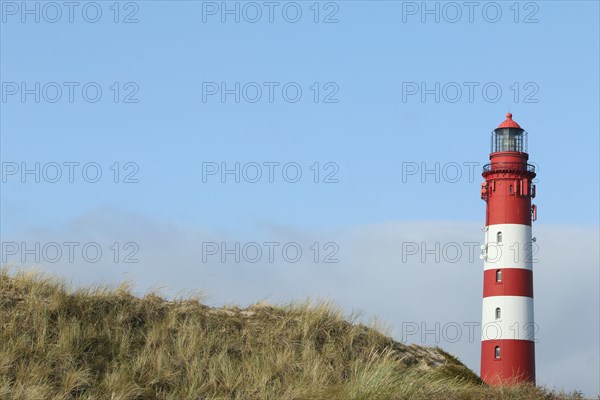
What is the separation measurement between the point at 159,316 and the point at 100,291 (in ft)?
4.79

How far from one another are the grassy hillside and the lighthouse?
18.8m

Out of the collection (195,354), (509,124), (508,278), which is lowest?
(195,354)

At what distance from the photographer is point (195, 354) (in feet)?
63.7

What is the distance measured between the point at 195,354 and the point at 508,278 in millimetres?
23317

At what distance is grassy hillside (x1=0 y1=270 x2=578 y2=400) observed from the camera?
17938 millimetres

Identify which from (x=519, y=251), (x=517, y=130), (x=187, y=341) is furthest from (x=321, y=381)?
(x=517, y=130)

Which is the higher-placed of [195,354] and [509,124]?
[509,124]

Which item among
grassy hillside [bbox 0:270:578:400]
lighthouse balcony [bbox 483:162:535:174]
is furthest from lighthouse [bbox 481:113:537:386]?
grassy hillside [bbox 0:270:578:400]

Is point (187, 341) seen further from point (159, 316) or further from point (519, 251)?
point (519, 251)

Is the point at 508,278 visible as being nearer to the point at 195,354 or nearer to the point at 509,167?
the point at 509,167

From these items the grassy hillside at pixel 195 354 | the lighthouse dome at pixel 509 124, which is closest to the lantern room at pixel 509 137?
the lighthouse dome at pixel 509 124

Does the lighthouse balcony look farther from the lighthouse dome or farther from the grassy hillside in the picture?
the grassy hillside

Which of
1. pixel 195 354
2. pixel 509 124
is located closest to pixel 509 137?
pixel 509 124

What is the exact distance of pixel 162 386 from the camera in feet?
61.1
